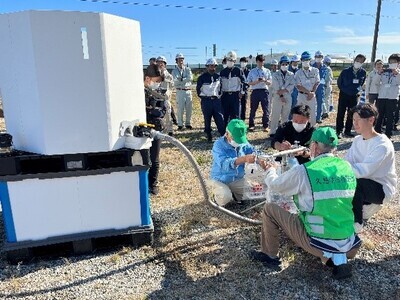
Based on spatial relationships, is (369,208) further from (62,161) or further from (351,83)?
(351,83)

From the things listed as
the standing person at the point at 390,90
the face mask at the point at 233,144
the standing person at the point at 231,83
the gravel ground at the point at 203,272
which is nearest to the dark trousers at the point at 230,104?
the standing person at the point at 231,83

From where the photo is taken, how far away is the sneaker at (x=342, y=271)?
115 inches

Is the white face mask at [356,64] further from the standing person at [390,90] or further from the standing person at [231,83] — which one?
the standing person at [231,83]

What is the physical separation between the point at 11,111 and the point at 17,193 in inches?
27.8

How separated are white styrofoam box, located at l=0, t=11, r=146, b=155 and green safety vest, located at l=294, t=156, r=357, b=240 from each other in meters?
1.67

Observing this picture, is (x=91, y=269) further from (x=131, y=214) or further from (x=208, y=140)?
(x=208, y=140)

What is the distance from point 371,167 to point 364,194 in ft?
0.89

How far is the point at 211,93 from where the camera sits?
7672 mm

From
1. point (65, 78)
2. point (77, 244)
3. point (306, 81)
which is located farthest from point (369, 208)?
point (306, 81)

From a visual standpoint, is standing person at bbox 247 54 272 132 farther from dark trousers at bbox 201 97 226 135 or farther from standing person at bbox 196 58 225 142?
dark trousers at bbox 201 97 226 135

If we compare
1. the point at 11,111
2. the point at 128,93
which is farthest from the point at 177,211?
the point at 11,111

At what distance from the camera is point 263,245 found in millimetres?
3275

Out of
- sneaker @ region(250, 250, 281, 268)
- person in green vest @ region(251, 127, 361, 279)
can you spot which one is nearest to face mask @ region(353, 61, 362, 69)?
person in green vest @ region(251, 127, 361, 279)

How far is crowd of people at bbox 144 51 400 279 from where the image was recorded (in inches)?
110
